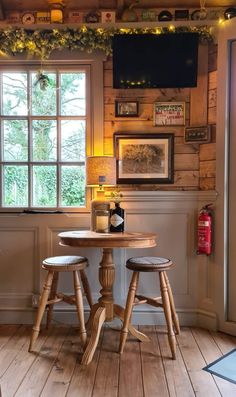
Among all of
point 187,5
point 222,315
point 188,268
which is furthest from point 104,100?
point 222,315

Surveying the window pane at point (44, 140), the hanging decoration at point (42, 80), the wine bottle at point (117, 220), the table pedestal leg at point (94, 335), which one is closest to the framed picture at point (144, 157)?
the wine bottle at point (117, 220)

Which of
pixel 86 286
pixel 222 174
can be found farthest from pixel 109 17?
pixel 86 286

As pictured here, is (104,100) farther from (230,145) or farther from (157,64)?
(230,145)

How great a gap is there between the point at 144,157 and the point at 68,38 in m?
1.10

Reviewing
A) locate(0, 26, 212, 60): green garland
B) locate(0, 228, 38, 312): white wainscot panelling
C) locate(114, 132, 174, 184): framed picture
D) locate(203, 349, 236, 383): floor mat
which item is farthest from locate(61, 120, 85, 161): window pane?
locate(203, 349, 236, 383): floor mat

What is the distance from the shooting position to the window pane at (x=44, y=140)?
3.11 meters

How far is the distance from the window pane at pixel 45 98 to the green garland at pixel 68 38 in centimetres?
21

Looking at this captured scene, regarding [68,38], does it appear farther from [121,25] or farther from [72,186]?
[72,186]

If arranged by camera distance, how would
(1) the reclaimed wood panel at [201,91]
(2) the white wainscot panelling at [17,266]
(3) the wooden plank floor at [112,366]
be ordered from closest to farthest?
(3) the wooden plank floor at [112,366] → (1) the reclaimed wood panel at [201,91] → (2) the white wainscot panelling at [17,266]

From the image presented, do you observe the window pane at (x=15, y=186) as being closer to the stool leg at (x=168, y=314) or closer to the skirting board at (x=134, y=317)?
the skirting board at (x=134, y=317)

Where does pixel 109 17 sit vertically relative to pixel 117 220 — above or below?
above

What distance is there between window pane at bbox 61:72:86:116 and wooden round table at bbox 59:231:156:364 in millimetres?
1100

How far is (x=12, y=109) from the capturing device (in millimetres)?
3113

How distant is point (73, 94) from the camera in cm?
309
